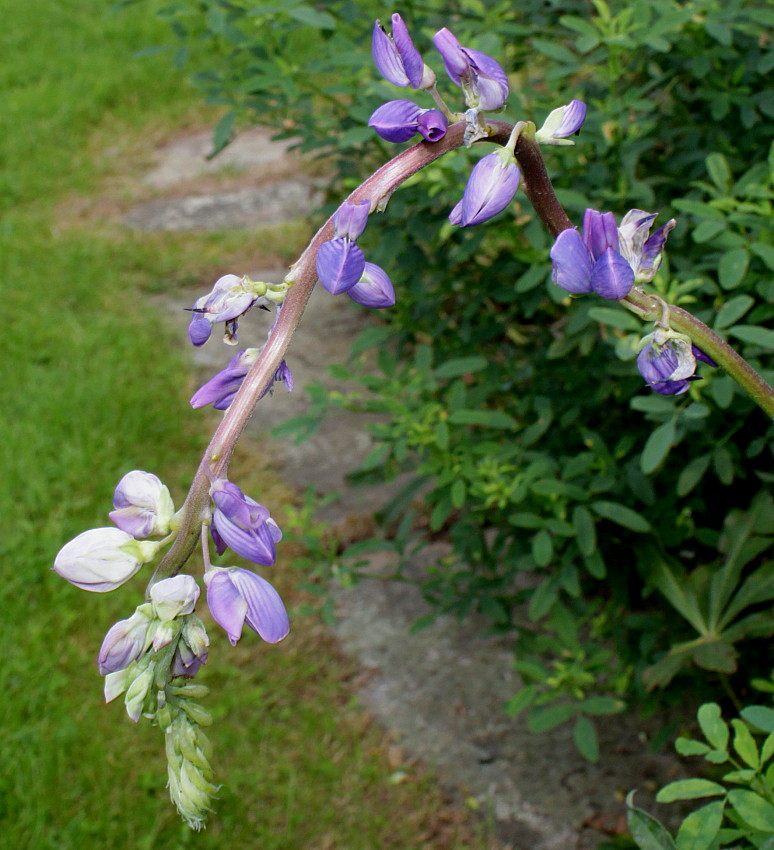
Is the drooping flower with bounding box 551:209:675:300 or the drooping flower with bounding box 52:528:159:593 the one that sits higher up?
the drooping flower with bounding box 551:209:675:300

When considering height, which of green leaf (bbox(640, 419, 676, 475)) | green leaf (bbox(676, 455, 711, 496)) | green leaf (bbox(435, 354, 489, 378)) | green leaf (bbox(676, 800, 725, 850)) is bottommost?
green leaf (bbox(676, 455, 711, 496))

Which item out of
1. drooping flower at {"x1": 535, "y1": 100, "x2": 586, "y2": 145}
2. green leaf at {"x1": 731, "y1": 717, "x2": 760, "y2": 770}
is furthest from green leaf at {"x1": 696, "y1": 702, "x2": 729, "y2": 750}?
drooping flower at {"x1": 535, "y1": 100, "x2": 586, "y2": 145}

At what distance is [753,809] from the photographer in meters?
1.30

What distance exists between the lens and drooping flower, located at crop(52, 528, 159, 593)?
0.74 metres

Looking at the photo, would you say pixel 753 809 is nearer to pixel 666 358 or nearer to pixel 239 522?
pixel 666 358

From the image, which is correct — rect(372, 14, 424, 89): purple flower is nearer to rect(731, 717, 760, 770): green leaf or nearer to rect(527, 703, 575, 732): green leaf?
rect(731, 717, 760, 770): green leaf

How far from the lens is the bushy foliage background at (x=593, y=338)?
6.69ft

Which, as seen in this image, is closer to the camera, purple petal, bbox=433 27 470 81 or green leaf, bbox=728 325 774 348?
purple petal, bbox=433 27 470 81

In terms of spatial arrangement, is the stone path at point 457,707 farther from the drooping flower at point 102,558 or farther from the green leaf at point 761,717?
the drooping flower at point 102,558

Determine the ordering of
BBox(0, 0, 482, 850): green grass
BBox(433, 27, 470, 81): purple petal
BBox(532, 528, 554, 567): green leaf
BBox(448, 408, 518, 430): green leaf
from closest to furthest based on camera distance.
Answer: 1. BBox(433, 27, 470, 81): purple petal
2. BBox(532, 528, 554, 567): green leaf
3. BBox(448, 408, 518, 430): green leaf
4. BBox(0, 0, 482, 850): green grass

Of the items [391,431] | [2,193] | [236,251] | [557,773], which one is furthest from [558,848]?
[2,193]

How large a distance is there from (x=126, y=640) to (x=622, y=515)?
1.61 metres

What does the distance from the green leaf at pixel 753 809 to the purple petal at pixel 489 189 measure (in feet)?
3.05

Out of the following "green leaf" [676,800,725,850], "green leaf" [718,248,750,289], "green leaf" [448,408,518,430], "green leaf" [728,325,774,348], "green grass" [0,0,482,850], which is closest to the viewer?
"green leaf" [676,800,725,850]
